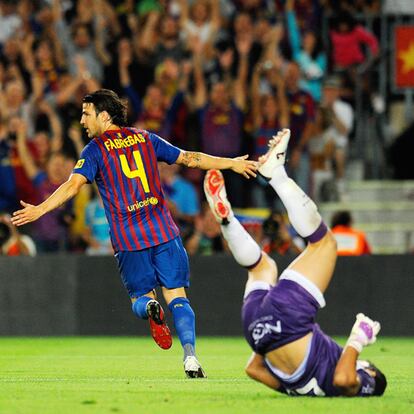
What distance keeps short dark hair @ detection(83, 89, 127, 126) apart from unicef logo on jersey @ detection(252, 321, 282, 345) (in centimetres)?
290

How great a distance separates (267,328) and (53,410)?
1330mm

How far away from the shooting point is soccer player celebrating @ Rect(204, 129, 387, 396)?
809cm

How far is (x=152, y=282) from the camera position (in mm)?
10445

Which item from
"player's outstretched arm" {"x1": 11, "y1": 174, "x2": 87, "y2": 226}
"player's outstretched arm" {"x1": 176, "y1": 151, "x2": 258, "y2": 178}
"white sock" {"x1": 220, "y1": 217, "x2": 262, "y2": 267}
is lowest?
"white sock" {"x1": 220, "y1": 217, "x2": 262, "y2": 267}

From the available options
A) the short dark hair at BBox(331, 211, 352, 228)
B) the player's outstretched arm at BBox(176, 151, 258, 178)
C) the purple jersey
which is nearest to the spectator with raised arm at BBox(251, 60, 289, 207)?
the short dark hair at BBox(331, 211, 352, 228)

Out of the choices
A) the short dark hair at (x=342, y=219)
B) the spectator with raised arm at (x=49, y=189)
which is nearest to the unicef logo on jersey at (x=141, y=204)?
the short dark hair at (x=342, y=219)

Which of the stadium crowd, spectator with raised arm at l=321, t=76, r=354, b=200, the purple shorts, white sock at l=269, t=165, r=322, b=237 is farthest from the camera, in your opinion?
spectator with raised arm at l=321, t=76, r=354, b=200

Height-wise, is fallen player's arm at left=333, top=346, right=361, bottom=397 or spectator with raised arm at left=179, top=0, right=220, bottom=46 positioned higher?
spectator with raised arm at left=179, top=0, right=220, bottom=46

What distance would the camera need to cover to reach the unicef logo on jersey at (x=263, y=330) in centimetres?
805

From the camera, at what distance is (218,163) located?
10461 mm

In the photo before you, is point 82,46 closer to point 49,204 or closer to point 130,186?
point 130,186

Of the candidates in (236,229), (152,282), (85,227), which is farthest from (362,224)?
(236,229)

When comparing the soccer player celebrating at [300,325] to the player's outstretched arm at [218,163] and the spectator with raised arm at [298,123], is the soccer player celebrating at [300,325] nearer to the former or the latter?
the player's outstretched arm at [218,163]

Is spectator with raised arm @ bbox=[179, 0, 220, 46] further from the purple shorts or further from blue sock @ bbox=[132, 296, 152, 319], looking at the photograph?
the purple shorts
